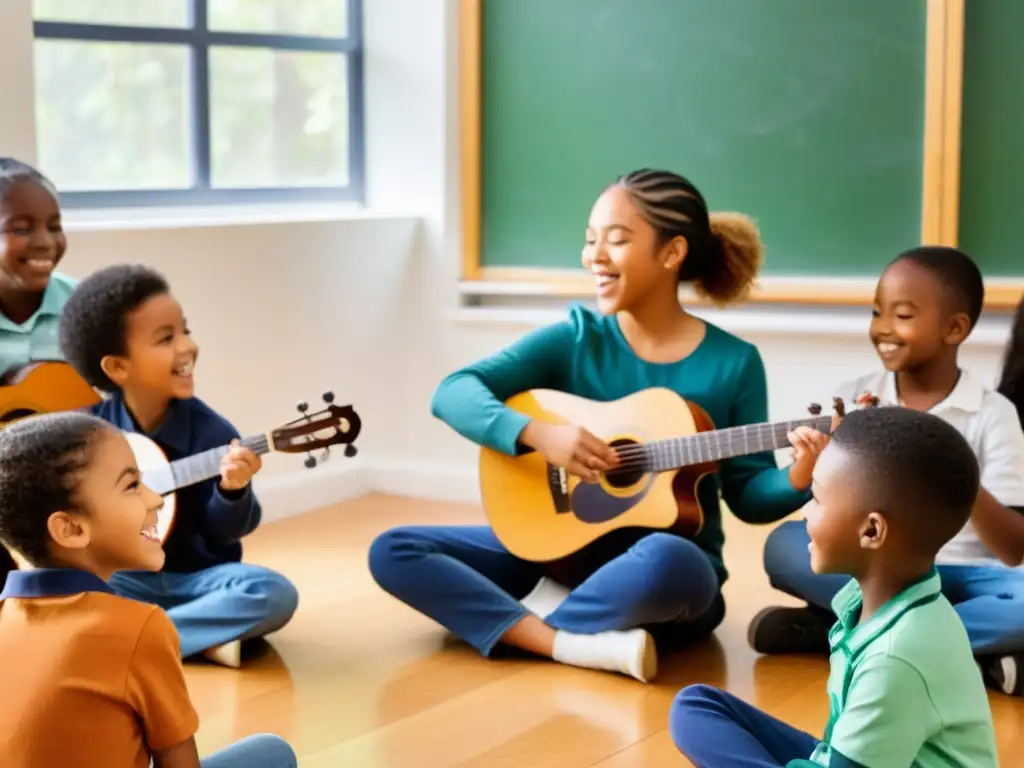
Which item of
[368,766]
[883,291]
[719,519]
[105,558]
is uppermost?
[883,291]

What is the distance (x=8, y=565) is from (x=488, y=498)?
0.93 meters

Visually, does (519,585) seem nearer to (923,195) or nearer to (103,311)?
(103,311)

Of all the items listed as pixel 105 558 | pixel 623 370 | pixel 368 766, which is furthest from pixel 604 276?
pixel 105 558

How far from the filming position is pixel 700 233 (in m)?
3.07

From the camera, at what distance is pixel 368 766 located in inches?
94.8

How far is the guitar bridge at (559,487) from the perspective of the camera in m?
2.98

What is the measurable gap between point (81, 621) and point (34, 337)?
1573 mm

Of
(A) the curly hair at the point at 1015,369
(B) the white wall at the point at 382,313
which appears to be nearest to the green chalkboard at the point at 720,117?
(B) the white wall at the point at 382,313

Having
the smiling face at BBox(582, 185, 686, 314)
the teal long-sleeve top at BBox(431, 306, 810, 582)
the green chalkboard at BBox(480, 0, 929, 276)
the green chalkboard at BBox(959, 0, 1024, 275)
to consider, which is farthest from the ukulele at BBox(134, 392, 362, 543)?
the green chalkboard at BBox(959, 0, 1024, 275)

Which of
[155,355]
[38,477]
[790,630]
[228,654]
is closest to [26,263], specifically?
[155,355]

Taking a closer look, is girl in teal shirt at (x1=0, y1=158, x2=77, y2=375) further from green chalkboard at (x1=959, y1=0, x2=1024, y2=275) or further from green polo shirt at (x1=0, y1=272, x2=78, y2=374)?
green chalkboard at (x1=959, y1=0, x2=1024, y2=275)

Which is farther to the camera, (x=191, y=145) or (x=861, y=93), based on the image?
(x=191, y=145)

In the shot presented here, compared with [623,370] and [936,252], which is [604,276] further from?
[936,252]

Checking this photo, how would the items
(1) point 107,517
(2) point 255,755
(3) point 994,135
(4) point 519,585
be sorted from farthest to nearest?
(3) point 994,135, (4) point 519,585, (2) point 255,755, (1) point 107,517
